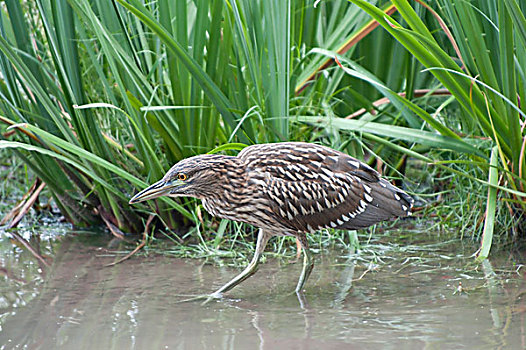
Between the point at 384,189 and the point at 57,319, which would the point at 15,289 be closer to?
the point at 57,319

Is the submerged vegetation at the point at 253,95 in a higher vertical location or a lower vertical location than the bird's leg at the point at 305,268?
higher

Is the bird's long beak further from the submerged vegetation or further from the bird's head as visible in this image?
the submerged vegetation

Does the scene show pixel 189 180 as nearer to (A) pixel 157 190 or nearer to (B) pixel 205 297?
(A) pixel 157 190

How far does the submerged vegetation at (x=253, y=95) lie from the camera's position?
4023 millimetres

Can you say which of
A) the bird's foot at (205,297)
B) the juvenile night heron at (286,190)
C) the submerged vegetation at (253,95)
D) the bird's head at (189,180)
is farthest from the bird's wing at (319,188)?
the bird's foot at (205,297)

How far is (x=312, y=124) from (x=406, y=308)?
5.77 feet

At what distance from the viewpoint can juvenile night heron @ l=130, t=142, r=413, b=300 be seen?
3.83m

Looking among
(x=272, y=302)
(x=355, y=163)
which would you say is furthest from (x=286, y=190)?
(x=272, y=302)

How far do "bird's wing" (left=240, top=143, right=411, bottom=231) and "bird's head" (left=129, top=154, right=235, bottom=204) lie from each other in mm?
202

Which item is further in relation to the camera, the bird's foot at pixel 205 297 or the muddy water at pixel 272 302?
the bird's foot at pixel 205 297

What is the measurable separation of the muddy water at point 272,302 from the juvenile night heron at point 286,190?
1.00ft

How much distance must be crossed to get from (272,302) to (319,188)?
66 cm

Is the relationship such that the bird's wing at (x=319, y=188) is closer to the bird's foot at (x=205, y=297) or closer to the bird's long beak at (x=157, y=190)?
the bird's long beak at (x=157, y=190)

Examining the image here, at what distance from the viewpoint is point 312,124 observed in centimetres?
494
